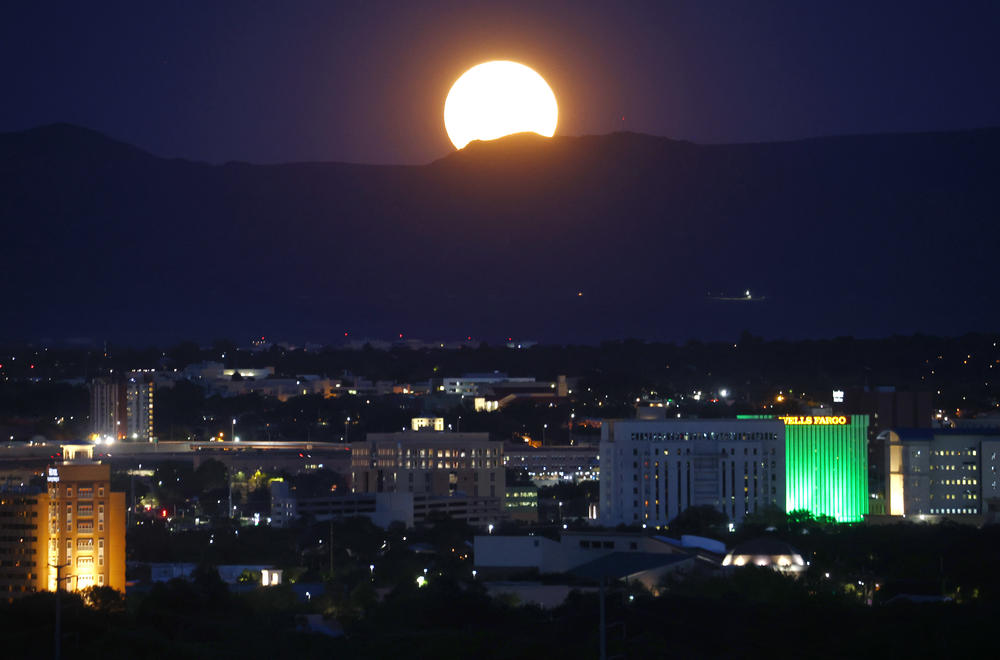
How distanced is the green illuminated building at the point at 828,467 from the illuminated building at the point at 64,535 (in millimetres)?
20551

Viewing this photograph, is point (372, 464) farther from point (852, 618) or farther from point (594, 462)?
point (852, 618)

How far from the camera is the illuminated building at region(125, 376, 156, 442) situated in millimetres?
88625

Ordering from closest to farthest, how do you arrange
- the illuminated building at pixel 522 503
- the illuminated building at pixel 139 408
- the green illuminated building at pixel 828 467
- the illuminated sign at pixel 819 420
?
the green illuminated building at pixel 828 467 < the illuminated building at pixel 522 503 < the illuminated sign at pixel 819 420 < the illuminated building at pixel 139 408

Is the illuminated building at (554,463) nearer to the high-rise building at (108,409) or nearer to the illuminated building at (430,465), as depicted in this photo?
the illuminated building at (430,465)

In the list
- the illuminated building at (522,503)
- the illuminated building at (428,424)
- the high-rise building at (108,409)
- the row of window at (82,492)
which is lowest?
the illuminated building at (522,503)

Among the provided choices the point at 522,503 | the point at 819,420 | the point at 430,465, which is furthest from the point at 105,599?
the point at 430,465

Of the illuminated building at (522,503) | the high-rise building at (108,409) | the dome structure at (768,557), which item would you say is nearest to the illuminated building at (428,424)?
the illuminated building at (522,503)

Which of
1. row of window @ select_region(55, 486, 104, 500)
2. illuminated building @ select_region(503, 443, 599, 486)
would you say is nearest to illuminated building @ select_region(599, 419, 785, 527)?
illuminated building @ select_region(503, 443, 599, 486)

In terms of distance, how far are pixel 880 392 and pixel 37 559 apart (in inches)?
1608

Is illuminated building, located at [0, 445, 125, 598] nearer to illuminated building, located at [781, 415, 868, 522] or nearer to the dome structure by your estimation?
the dome structure

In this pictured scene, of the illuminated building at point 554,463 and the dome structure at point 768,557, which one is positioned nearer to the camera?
the dome structure at point 768,557

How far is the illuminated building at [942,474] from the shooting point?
5766 centimetres

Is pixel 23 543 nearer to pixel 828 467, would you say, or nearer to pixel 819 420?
pixel 828 467

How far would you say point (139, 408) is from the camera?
296 ft
